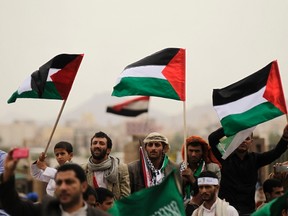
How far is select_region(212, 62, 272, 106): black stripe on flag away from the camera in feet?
44.2

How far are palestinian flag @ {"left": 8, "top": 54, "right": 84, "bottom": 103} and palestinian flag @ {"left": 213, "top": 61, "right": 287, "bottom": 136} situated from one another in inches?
82.9

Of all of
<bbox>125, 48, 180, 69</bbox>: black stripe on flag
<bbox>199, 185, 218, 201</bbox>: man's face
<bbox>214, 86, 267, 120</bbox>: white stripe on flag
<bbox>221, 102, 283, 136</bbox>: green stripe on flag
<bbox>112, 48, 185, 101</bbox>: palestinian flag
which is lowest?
<bbox>199, 185, 218, 201</bbox>: man's face

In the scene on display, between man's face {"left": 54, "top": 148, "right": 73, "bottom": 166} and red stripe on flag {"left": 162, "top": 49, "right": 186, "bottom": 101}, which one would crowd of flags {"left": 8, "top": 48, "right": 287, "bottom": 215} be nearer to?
red stripe on flag {"left": 162, "top": 49, "right": 186, "bottom": 101}

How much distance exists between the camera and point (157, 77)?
14.5 meters

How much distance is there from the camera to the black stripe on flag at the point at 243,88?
1348cm

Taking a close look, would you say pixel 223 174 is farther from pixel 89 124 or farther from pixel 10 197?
pixel 89 124

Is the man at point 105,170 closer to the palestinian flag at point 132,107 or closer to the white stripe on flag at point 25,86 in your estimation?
the white stripe on flag at point 25,86

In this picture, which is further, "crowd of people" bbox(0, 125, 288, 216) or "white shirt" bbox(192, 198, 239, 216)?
"crowd of people" bbox(0, 125, 288, 216)

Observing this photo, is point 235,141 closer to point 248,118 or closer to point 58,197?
point 248,118

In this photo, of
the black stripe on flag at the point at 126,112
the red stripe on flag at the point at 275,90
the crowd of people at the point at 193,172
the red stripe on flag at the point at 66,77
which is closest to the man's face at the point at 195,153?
the crowd of people at the point at 193,172

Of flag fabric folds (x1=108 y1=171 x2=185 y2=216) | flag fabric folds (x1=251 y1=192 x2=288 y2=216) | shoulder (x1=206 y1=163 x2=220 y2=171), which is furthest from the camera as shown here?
shoulder (x1=206 y1=163 x2=220 y2=171)

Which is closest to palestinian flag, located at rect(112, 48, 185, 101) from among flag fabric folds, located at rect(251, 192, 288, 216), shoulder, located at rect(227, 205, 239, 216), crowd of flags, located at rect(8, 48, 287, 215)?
crowd of flags, located at rect(8, 48, 287, 215)

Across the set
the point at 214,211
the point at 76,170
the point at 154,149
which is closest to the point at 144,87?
the point at 154,149

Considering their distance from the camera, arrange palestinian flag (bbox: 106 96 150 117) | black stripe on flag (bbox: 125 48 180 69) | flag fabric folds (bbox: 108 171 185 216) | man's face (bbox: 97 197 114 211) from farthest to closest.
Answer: palestinian flag (bbox: 106 96 150 117)
black stripe on flag (bbox: 125 48 180 69)
man's face (bbox: 97 197 114 211)
flag fabric folds (bbox: 108 171 185 216)
